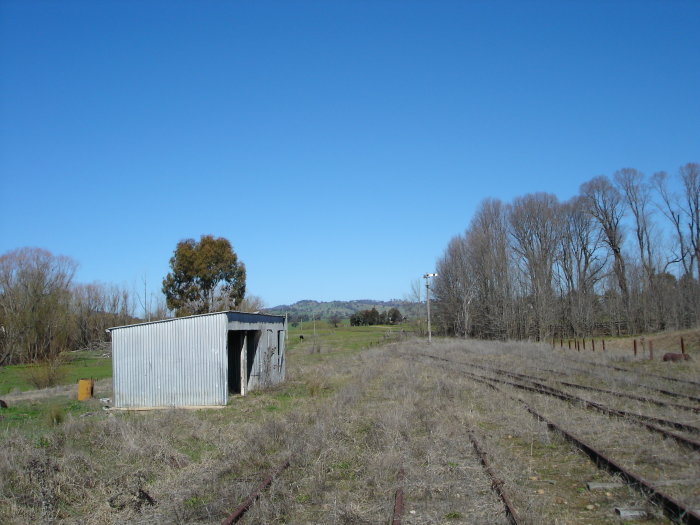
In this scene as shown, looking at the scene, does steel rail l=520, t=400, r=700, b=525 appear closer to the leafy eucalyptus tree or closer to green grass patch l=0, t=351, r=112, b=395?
green grass patch l=0, t=351, r=112, b=395

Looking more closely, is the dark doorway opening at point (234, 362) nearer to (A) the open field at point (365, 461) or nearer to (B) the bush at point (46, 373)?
(A) the open field at point (365, 461)

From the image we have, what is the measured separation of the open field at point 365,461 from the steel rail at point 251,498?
0.11 metres

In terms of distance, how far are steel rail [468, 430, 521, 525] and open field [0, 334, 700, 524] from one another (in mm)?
57

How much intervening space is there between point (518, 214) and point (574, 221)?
6.98 meters

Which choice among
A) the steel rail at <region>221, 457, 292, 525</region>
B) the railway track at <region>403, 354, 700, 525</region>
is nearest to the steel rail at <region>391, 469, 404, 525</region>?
the steel rail at <region>221, 457, 292, 525</region>

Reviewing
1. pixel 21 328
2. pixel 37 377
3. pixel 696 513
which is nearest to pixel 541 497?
pixel 696 513

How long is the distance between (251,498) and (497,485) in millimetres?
3213

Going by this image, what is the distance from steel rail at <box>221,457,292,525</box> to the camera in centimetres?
653

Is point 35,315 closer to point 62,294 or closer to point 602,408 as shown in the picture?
point 62,294

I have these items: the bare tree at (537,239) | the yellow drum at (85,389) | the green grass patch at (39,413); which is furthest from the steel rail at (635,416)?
the bare tree at (537,239)

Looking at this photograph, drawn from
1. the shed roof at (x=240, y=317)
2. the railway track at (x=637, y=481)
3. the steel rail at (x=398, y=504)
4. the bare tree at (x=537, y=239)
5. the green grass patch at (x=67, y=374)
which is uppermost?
the bare tree at (x=537, y=239)

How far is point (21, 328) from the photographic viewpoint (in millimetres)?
54094

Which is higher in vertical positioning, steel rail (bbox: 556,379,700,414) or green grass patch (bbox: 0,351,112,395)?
steel rail (bbox: 556,379,700,414)

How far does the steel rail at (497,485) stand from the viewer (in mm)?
6144
